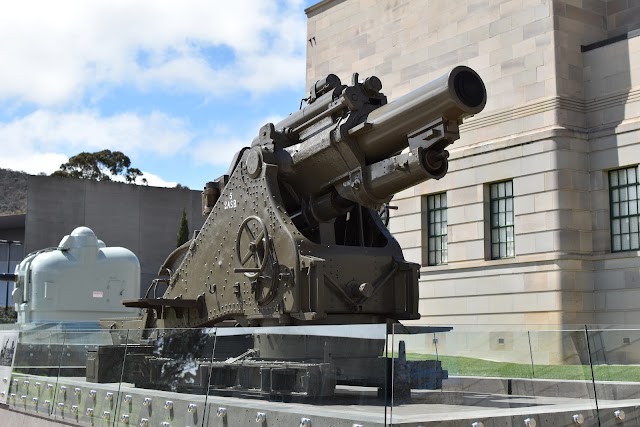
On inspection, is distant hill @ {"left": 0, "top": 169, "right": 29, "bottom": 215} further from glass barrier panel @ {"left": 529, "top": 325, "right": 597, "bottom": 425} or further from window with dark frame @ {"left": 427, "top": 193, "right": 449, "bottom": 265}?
glass barrier panel @ {"left": 529, "top": 325, "right": 597, "bottom": 425}

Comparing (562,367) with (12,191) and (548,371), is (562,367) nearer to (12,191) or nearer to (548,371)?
(548,371)

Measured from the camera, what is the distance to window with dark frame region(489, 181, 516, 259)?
71.5ft

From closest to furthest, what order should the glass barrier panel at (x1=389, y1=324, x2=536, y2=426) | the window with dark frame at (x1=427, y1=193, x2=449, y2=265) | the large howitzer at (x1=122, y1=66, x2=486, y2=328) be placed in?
the glass barrier panel at (x1=389, y1=324, x2=536, y2=426)
the large howitzer at (x1=122, y1=66, x2=486, y2=328)
the window with dark frame at (x1=427, y1=193, x2=449, y2=265)

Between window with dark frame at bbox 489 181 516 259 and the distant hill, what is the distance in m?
68.8

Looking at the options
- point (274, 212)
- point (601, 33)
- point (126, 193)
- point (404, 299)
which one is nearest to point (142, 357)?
point (274, 212)

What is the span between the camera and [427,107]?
908 centimetres

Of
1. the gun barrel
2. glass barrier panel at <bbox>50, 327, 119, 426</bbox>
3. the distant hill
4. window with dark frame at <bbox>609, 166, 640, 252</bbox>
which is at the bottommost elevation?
glass barrier panel at <bbox>50, 327, 119, 426</bbox>

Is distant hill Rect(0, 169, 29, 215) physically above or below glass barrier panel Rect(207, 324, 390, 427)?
above

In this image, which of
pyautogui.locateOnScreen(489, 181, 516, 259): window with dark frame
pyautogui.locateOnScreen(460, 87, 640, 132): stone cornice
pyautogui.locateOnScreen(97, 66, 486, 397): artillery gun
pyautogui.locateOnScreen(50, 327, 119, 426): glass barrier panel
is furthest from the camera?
pyautogui.locateOnScreen(489, 181, 516, 259): window with dark frame

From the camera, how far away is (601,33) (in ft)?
71.1

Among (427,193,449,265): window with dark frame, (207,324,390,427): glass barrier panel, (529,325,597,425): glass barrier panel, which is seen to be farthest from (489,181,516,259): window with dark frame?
(207,324,390,427): glass barrier panel

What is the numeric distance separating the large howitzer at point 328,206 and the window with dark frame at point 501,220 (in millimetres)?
11397

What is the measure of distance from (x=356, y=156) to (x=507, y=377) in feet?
10.2

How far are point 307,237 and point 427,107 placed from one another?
7.96ft
